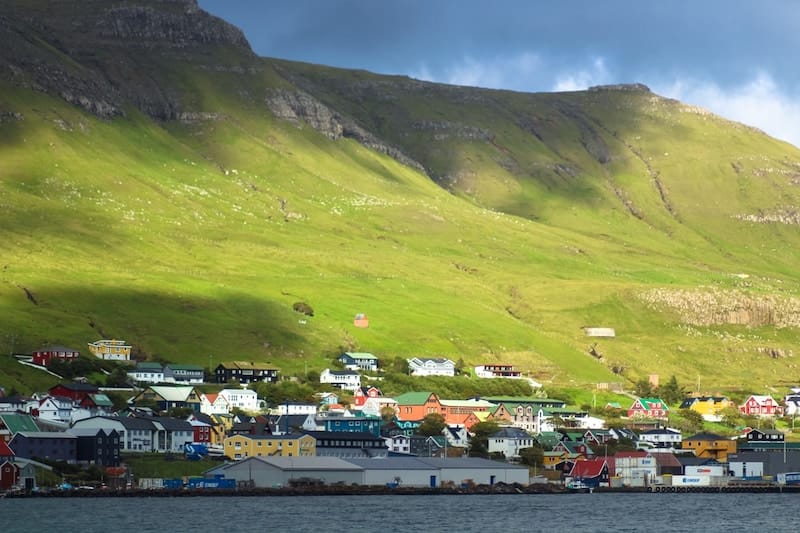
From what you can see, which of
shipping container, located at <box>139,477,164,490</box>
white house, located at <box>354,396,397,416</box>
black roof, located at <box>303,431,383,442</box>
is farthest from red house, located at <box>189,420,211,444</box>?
white house, located at <box>354,396,397,416</box>

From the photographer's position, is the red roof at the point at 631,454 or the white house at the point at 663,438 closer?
the red roof at the point at 631,454

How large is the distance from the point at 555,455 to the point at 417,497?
97.5 feet

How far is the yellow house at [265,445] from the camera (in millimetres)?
148500

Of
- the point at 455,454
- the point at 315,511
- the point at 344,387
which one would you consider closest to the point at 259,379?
the point at 344,387

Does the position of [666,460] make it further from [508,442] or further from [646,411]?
[646,411]

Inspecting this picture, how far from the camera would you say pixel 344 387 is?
19588cm

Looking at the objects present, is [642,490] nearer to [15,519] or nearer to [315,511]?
[315,511]

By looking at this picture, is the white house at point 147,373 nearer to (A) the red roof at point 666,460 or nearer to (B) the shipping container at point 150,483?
(B) the shipping container at point 150,483

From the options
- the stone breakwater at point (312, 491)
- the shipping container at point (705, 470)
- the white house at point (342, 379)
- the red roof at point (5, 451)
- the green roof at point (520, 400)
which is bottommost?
the stone breakwater at point (312, 491)

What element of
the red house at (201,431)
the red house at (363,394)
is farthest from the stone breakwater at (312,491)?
the red house at (363,394)

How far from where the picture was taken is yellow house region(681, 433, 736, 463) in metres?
167

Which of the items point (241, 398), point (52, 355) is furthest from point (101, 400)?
point (52, 355)

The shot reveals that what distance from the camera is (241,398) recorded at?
180 meters

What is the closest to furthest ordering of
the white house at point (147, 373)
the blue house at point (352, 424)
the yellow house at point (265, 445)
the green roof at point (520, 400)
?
the yellow house at point (265, 445)
the blue house at point (352, 424)
the white house at point (147, 373)
the green roof at point (520, 400)
